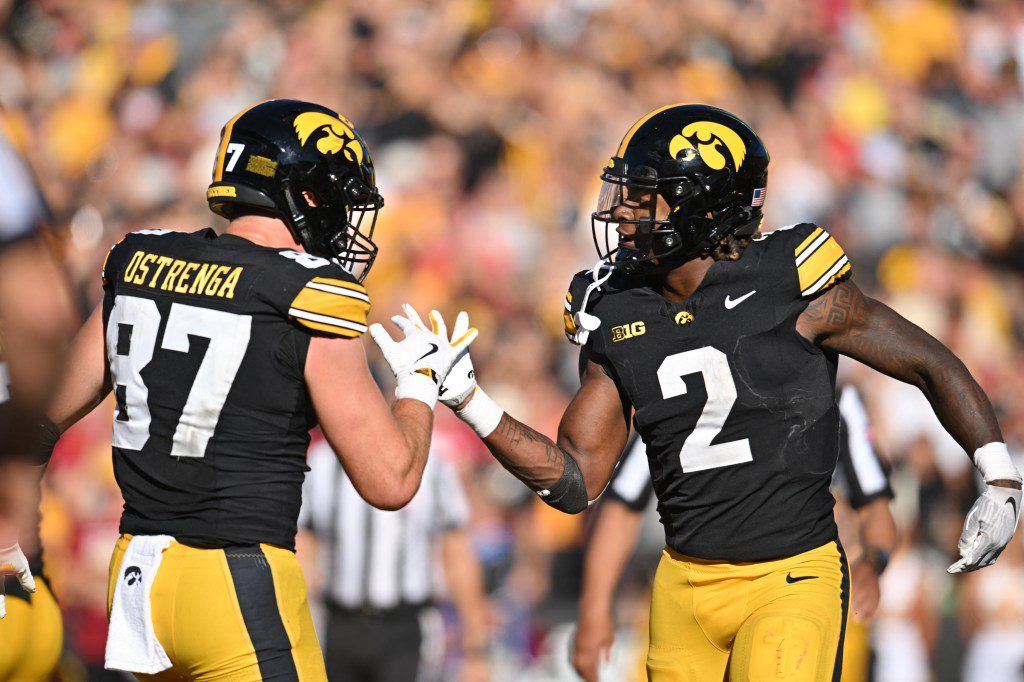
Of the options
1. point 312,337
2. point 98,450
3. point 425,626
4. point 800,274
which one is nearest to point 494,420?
point 312,337

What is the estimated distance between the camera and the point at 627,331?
343 cm

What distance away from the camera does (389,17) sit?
8.93m

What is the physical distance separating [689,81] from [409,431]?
20.1ft

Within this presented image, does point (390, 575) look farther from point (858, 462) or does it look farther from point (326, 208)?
point (326, 208)

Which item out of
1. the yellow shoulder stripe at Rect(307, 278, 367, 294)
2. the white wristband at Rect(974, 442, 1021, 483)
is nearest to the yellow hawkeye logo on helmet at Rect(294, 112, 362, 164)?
the yellow shoulder stripe at Rect(307, 278, 367, 294)

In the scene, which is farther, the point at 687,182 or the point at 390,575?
the point at 390,575

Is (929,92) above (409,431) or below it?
above

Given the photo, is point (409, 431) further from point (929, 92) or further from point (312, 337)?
point (929, 92)

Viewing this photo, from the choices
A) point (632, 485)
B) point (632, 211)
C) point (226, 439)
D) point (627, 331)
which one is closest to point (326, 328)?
point (226, 439)

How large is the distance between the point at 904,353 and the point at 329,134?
Answer: 1.65m

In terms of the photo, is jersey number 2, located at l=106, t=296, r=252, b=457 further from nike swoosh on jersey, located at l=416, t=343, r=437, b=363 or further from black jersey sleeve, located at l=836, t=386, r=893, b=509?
black jersey sleeve, located at l=836, t=386, r=893, b=509

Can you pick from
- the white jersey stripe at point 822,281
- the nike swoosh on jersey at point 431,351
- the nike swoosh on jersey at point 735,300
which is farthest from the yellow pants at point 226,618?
the white jersey stripe at point 822,281

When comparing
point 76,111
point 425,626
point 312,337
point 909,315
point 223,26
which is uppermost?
point 223,26

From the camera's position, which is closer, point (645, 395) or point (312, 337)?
point (312, 337)
